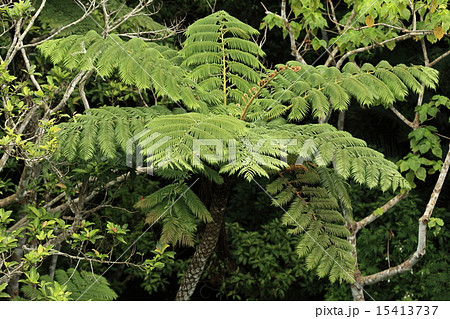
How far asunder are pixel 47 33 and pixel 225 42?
1612 mm

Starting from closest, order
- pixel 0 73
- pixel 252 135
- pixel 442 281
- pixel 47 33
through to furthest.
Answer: pixel 252 135, pixel 0 73, pixel 47 33, pixel 442 281

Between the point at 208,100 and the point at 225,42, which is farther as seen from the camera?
the point at 225,42

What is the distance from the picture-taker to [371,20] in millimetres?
4449

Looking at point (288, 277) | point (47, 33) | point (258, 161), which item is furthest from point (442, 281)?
point (47, 33)

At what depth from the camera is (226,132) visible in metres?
2.92

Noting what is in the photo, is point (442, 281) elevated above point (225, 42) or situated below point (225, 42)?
below

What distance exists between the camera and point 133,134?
3.33 m

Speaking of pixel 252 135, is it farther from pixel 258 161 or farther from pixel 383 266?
pixel 383 266

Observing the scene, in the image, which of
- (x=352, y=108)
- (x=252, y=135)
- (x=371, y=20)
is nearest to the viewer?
(x=252, y=135)

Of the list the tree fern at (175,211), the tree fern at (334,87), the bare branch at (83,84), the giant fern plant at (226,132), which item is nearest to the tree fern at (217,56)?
the giant fern plant at (226,132)

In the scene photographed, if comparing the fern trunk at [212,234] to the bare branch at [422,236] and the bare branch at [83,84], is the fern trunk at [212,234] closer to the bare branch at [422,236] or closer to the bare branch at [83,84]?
the bare branch at [83,84]

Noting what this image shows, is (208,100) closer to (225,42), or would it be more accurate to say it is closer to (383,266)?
(225,42)

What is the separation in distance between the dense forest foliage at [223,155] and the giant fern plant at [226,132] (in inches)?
0.4

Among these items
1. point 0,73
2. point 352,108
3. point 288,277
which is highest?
point 0,73
